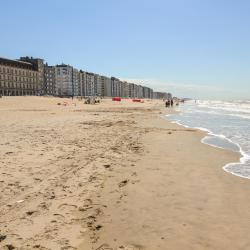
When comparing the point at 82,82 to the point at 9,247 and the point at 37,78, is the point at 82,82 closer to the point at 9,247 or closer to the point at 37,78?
the point at 37,78

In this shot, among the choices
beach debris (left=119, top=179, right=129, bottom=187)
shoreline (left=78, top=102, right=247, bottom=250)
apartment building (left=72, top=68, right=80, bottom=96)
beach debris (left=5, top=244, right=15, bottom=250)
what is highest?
apartment building (left=72, top=68, right=80, bottom=96)

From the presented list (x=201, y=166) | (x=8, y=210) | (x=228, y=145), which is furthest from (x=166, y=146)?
(x=8, y=210)

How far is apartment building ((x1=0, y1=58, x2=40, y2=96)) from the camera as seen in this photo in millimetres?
117875

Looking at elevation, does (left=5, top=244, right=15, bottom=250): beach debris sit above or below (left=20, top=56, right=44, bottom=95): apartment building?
below

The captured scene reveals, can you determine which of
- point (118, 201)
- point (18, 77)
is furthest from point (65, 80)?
point (118, 201)

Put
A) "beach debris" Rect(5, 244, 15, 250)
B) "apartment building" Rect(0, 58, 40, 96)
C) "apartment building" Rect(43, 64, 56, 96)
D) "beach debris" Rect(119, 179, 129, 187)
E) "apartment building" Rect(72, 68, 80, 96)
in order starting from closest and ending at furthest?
"beach debris" Rect(5, 244, 15, 250)
"beach debris" Rect(119, 179, 129, 187)
"apartment building" Rect(0, 58, 40, 96)
"apartment building" Rect(43, 64, 56, 96)
"apartment building" Rect(72, 68, 80, 96)

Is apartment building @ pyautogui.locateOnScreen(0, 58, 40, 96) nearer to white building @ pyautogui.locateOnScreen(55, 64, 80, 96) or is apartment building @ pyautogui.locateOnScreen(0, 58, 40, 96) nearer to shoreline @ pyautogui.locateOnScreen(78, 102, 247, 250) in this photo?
white building @ pyautogui.locateOnScreen(55, 64, 80, 96)

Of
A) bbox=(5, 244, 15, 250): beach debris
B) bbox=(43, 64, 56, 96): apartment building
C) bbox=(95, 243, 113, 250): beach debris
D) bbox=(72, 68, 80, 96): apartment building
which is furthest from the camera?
bbox=(72, 68, 80, 96): apartment building

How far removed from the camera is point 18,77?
125750 mm

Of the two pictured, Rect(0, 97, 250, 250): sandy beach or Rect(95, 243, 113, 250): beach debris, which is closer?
Rect(95, 243, 113, 250): beach debris

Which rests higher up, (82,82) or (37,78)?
(37,78)

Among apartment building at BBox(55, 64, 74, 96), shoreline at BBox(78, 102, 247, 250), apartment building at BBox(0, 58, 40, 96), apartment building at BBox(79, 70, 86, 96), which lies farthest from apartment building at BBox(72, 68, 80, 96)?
shoreline at BBox(78, 102, 247, 250)

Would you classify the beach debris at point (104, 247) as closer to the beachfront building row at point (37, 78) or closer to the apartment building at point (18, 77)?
the apartment building at point (18, 77)

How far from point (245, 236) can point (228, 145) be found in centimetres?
997
